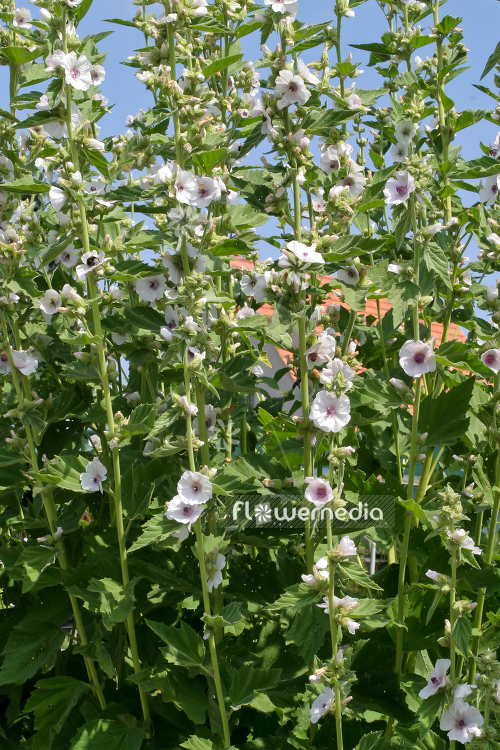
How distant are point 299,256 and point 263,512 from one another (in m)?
1.02

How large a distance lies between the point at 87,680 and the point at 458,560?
6.31ft

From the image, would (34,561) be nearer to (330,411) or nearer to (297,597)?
(297,597)

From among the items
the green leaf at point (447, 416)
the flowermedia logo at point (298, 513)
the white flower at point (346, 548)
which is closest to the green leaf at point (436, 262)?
the green leaf at point (447, 416)

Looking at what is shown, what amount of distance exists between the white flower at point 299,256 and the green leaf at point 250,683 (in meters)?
1.40

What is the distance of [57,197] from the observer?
2.81m

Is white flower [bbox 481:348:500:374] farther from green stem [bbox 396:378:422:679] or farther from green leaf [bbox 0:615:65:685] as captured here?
green leaf [bbox 0:615:65:685]

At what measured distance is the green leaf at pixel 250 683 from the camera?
2488 mm

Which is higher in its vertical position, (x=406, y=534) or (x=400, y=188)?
(x=400, y=188)

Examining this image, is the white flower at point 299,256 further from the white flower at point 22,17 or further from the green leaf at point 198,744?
the white flower at point 22,17

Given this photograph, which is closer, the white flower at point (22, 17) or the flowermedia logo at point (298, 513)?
the flowermedia logo at point (298, 513)

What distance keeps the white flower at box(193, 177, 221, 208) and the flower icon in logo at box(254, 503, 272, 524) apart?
3.81ft

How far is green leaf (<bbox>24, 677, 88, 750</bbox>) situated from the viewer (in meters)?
2.91

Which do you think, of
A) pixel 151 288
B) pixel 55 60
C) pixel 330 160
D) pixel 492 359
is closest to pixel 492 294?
pixel 492 359

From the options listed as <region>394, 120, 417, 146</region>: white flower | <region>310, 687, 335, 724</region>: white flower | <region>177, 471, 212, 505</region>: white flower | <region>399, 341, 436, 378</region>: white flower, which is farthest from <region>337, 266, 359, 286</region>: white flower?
<region>310, 687, 335, 724</region>: white flower
